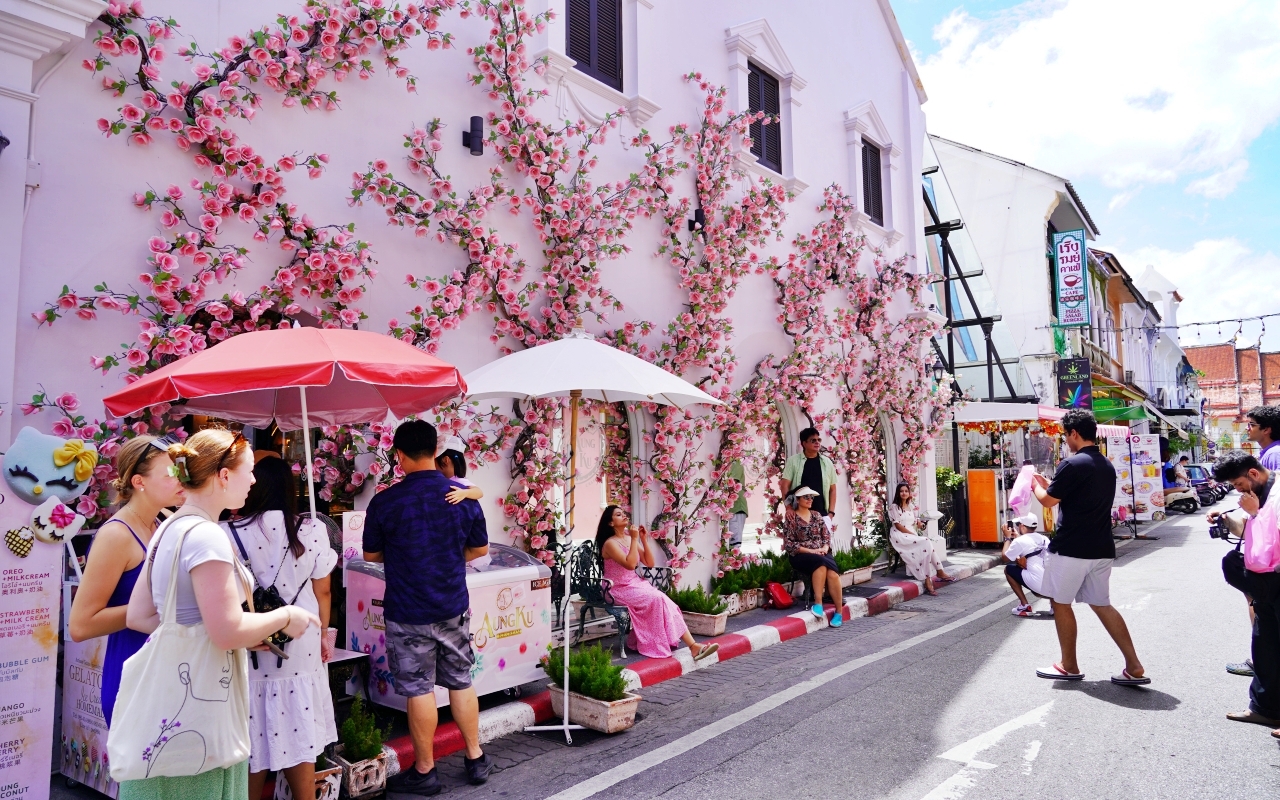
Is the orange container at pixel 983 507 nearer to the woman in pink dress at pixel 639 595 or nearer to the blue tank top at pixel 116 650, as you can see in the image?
the woman in pink dress at pixel 639 595

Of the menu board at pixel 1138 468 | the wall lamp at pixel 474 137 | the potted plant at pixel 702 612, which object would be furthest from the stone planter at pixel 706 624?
the menu board at pixel 1138 468

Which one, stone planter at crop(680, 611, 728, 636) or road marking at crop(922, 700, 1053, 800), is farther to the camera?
stone planter at crop(680, 611, 728, 636)

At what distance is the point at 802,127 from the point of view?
A: 11.9m

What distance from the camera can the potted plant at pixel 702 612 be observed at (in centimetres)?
804

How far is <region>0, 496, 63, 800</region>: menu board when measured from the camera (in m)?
3.73

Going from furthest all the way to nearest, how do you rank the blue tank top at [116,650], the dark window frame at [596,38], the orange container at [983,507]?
1. the orange container at [983,507]
2. the dark window frame at [596,38]
3. the blue tank top at [116,650]

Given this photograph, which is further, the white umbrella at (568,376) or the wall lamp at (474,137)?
the wall lamp at (474,137)

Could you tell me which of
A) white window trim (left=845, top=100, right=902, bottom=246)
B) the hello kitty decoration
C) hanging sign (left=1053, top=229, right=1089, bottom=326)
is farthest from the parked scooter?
the hello kitty decoration

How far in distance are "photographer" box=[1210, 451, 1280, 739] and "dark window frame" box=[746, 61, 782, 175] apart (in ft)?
22.9

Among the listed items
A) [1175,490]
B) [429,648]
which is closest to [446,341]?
[429,648]

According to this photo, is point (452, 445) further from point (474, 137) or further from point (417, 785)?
point (417, 785)

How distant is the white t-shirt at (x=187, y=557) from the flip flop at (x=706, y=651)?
17.4 ft

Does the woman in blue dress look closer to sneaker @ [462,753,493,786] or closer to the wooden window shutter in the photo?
sneaker @ [462,753,493,786]

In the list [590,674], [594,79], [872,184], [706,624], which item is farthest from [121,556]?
[872,184]
